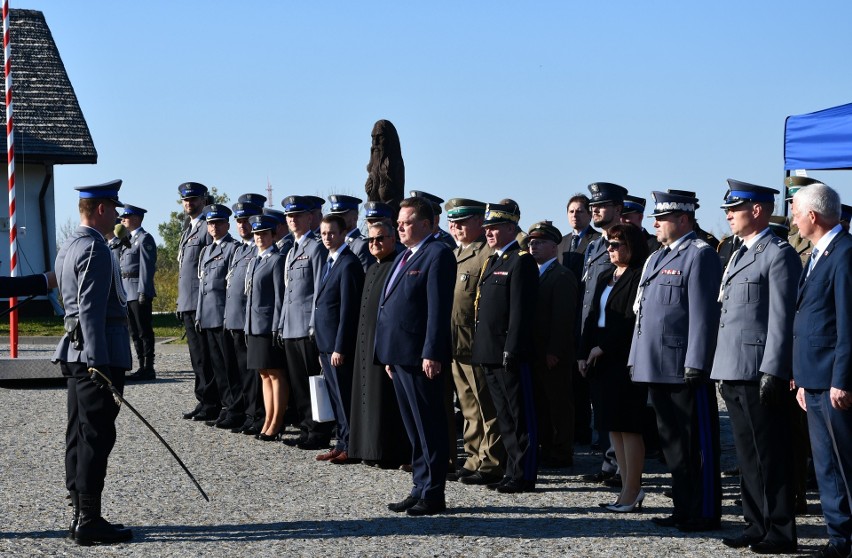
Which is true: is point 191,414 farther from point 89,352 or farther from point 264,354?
point 89,352

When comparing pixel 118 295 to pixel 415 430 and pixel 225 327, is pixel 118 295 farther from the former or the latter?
pixel 225 327

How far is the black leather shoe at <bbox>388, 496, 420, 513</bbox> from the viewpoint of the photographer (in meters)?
7.38

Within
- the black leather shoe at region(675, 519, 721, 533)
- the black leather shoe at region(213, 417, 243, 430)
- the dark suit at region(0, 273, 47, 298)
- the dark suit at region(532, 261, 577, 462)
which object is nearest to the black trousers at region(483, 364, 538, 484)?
the dark suit at region(532, 261, 577, 462)

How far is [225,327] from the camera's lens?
11.2 m

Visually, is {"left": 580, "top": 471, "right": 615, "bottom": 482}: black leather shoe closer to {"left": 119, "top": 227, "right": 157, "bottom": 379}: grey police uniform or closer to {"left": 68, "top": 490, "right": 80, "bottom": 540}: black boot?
{"left": 68, "top": 490, "right": 80, "bottom": 540}: black boot

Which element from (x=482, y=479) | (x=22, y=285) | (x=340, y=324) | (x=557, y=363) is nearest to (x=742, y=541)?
(x=482, y=479)

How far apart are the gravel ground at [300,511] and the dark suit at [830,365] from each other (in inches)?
23.1

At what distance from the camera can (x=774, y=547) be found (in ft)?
20.4

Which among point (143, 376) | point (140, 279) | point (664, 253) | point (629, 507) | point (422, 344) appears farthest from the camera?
point (143, 376)

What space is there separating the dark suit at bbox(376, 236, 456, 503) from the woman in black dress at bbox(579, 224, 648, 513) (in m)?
1.03

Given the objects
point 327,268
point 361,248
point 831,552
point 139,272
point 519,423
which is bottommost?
point 831,552

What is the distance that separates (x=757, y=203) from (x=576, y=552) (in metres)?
2.16

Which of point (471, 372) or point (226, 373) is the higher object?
point (471, 372)

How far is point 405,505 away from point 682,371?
1.92 m
